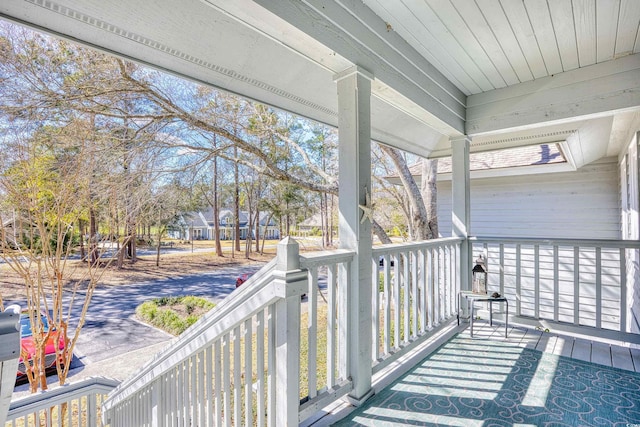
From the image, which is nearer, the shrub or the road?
the road

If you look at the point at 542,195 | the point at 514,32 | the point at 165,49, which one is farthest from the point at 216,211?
the point at 542,195

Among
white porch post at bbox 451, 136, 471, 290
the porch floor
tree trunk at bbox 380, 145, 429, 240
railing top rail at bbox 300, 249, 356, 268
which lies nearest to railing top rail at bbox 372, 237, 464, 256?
white porch post at bbox 451, 136, 471, 290

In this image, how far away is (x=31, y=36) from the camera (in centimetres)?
425

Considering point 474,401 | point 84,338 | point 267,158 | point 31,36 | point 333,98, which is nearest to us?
point 474,401

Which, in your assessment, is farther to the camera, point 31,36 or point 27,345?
point 31,36

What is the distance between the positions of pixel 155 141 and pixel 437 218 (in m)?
→ 5.75

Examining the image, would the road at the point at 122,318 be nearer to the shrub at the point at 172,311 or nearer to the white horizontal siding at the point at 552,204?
the shrub at the point at 172,311

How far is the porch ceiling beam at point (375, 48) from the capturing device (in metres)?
1.69

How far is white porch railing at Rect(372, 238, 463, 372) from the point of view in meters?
2.34

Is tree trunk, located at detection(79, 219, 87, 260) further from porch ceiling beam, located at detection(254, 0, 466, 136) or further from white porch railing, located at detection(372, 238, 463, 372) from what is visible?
porch ceiling beam, located at detection(254, 0, 466, 136)

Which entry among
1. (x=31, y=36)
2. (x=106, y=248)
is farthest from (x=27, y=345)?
(x=31, y=36)

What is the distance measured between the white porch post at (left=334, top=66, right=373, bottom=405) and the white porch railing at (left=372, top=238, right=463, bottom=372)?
0.23 meters

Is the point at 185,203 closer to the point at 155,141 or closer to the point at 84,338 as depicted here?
the point at 155,141

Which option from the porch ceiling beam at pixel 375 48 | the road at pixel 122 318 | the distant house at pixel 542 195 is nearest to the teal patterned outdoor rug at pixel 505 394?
the porch ceiling beam at pixel 375 48
